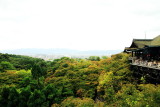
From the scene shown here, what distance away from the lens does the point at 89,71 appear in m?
24.9

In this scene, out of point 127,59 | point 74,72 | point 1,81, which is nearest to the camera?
point 127,59

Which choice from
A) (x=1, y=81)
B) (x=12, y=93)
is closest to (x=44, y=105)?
(x=12, y=93)


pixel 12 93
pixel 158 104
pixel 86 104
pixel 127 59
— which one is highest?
pixel 127 59

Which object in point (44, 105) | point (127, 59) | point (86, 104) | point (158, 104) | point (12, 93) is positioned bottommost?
point (44, 105)

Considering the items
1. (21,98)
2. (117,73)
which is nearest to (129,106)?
(117,73)

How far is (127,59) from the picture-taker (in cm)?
2039

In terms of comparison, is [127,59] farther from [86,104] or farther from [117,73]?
[86,104]

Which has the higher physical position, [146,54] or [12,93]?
[146,54]

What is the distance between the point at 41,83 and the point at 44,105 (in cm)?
712

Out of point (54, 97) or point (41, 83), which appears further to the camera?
point (41, 83)

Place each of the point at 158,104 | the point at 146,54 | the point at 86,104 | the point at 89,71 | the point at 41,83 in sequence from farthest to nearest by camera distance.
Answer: the point at 41,83, the point at 89,71, the point at 146,54, the point at 86,104, the point at 158,104

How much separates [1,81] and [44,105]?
1517 cm

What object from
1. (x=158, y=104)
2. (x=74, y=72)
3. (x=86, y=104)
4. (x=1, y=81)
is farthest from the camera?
(x=1, y=81)

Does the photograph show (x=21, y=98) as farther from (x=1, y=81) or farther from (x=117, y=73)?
(x=117, y=73)
